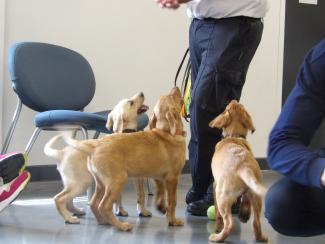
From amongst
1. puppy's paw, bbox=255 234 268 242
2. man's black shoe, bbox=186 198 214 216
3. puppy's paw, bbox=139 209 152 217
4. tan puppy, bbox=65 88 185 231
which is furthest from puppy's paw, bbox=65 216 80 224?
puppy's paw, bbox=255 234 268 242

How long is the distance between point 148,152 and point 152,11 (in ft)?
6.50

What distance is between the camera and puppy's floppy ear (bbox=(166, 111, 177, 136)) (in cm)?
269

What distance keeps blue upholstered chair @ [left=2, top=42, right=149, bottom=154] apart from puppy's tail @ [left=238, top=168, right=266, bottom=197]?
1.16m

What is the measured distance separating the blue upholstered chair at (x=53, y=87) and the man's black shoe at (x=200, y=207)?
614mm

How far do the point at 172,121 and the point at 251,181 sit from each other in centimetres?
69

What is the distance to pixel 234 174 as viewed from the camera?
7.38 feet

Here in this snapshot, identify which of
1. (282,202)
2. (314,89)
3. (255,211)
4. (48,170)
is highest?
(314,89)

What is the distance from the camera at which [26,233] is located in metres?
2.49

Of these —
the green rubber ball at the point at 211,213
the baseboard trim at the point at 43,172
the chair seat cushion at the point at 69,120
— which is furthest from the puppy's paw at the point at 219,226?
the baseboard trim at the point at 43,172

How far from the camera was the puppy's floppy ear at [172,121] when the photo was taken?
106 inches

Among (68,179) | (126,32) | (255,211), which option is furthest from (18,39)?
(255,211)

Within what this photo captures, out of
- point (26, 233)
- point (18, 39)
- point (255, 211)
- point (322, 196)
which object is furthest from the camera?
point (18, 39)

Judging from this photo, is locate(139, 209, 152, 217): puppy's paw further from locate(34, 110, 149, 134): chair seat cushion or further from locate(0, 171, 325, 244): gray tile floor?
locate(34, 110, 149, 134): chair seat cushion

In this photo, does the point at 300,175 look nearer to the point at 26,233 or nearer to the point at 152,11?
the point at 26,233
